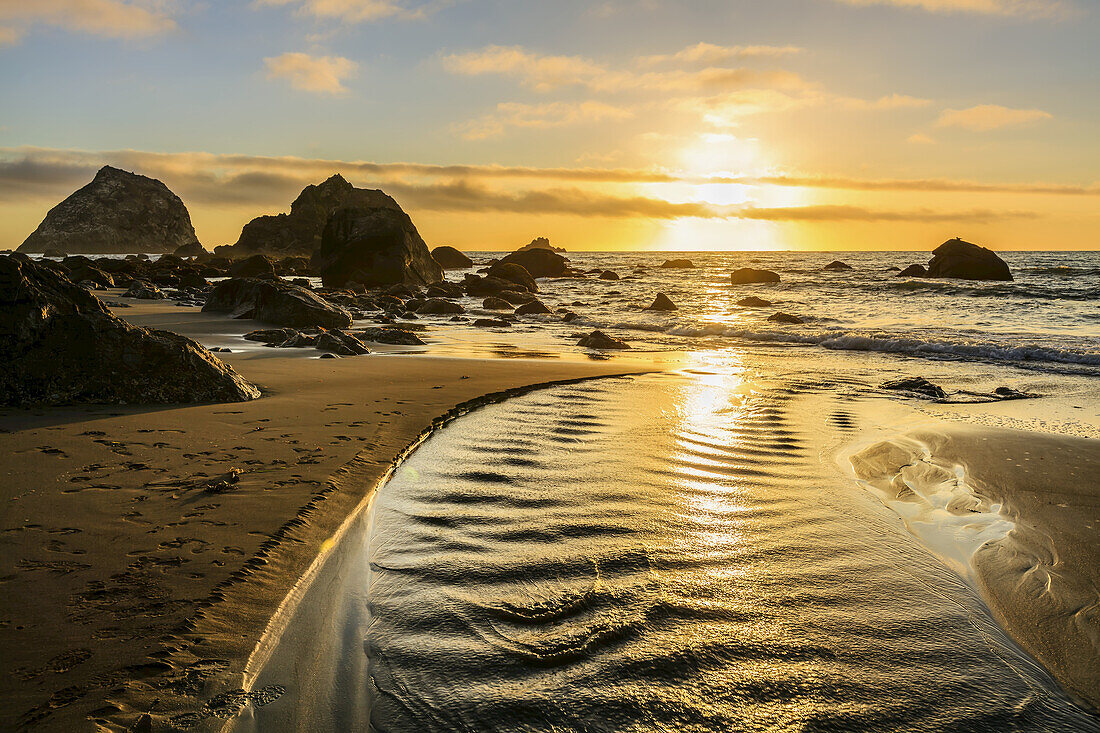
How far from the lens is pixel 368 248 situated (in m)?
34.4

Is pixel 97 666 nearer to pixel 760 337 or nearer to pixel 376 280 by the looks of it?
pixel 760 337

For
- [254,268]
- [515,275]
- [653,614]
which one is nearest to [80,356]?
[653,614]

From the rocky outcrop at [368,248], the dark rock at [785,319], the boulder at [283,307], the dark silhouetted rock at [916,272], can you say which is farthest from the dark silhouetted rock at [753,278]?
the boulder at [283,307]

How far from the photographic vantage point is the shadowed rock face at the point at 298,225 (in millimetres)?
77438

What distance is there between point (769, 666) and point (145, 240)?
141 meters

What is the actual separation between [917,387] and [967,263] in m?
37.4

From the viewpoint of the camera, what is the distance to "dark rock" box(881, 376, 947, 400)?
757 centimetres

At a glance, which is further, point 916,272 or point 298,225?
point 298,225

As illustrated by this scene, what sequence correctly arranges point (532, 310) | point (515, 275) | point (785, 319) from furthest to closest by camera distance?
1. point (515, 275)
2. point (532, 310)
3. point (785, 319)

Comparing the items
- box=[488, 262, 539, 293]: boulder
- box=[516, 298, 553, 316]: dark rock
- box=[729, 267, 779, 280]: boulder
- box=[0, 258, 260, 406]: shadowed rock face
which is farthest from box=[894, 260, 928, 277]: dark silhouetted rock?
box=[0, 258, 260, 406]: shadowed rock face

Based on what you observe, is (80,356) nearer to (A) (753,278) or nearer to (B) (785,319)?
(B) (785,319)

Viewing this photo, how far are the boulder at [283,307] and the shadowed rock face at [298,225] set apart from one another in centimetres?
6540

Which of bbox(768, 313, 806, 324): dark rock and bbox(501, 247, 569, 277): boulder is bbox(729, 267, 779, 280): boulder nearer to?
bbox(501, 247, 569, 277): boulder

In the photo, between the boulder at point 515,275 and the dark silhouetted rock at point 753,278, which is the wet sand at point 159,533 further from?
the dark silhouetted rock at point 753,278
